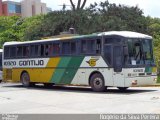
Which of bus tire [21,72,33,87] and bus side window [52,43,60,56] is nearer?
bus side window [52,43,60,56]

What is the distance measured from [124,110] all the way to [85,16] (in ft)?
106

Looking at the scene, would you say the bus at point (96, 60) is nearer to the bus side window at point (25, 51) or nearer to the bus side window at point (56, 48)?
the bus side window at point (56, 48)

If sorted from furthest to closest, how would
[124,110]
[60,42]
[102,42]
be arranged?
[60,42] < [102,42] < [124,110]

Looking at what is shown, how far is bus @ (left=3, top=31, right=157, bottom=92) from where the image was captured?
66.2ft

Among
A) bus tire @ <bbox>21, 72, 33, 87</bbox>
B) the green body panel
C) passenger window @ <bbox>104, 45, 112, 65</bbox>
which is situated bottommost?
bus tire @ <bbox>21, 72, 33, 87</bbox>

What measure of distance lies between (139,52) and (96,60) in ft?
7.11

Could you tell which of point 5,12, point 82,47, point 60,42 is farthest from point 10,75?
point 5,12

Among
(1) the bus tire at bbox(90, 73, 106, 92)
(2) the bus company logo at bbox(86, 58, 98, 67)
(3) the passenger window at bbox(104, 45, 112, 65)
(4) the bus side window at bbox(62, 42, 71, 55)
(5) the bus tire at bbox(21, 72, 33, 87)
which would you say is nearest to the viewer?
(3) the passenger window at bbox(104, 45, 112, 65)

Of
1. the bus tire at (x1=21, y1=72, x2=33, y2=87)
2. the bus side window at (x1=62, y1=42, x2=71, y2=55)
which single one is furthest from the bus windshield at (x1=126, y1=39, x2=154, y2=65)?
the bus tire at (x1=21, y1=72, x2=33, y2=87)

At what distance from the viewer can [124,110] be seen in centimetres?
1329

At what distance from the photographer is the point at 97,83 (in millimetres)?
21250

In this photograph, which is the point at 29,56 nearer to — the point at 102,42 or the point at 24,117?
the point at 102,42

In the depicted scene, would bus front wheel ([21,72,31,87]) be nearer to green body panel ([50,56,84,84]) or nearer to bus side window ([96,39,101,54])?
green body panel ([50,56,84,84])

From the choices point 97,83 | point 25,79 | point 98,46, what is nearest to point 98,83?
point 97,83
